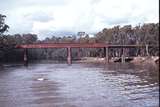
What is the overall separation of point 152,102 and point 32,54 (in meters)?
150

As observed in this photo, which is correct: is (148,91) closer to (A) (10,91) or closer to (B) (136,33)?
(A) (10,91)

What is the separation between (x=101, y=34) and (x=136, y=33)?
68.7 ft

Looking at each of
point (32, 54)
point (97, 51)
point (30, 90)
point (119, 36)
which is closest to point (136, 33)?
point (119, 36)

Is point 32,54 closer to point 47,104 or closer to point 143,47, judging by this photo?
point 143,47

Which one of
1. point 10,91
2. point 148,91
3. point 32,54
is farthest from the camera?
point 32,54

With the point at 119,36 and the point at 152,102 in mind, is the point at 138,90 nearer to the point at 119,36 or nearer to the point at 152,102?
the point at 152,102

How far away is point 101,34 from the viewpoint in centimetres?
18112

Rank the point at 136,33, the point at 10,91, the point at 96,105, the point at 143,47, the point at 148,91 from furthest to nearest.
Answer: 1. the point at 136,33
2. the point at 143,47
3. the point at 10,91
4. the point at 148,91
5. the point at 96,105

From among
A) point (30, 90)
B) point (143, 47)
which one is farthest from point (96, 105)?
point (143, 47)

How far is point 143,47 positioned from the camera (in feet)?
469

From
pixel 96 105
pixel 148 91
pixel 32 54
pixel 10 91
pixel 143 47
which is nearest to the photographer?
pixel 96 105

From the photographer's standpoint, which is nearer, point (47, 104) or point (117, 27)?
point (47, 104)

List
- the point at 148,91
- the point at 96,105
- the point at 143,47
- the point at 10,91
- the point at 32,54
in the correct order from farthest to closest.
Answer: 1. the point at 32,54
2. the point at 143,47
3. the point at 10,91
4. the point at 148,91
5. the point at 96,105

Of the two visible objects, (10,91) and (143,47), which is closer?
(10,91)
